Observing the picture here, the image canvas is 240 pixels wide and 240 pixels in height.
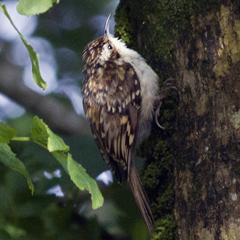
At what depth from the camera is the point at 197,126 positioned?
4.64ft

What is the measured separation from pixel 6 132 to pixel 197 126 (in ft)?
2.80

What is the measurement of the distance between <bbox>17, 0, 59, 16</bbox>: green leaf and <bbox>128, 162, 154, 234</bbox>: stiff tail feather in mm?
1135

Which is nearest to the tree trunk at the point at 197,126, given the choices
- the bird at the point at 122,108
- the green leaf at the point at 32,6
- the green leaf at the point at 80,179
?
the bird at the point at 122,108

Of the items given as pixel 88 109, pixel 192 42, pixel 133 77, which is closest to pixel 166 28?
pixel 192 42

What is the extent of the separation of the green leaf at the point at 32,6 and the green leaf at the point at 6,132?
25cm

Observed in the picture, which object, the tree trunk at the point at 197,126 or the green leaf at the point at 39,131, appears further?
the tree trunk at the point at 197,126

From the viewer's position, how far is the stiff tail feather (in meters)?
1.58

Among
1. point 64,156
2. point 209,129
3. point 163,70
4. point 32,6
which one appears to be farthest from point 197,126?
point 32,6

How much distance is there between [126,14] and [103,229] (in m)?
1.23

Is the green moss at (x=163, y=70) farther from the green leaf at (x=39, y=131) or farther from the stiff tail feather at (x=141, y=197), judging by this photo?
the green leaf at (x=39, y=131)

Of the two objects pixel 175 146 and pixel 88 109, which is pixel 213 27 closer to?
pixel 175 146

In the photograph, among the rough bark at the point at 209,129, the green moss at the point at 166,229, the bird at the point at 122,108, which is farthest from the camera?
the bird at the point at 122,108

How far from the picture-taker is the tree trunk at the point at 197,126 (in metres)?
1.27

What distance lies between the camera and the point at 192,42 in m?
1.50
